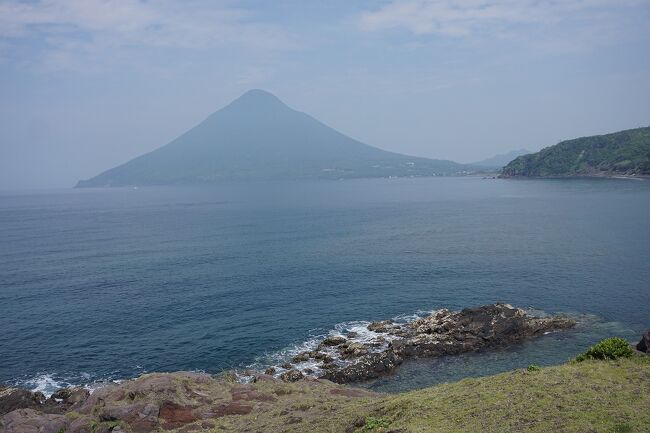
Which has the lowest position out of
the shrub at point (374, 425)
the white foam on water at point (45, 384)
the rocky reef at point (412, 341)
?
the white foam on water at point (45, 384)

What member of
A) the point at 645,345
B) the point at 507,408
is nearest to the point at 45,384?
the point at 507,408

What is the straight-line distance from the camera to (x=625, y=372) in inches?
881

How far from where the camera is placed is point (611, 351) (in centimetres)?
2519

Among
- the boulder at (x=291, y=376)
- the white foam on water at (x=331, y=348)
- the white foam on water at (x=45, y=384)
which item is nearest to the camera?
the white foam on water at (x=45, y=384)

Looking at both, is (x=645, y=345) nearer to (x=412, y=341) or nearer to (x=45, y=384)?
(x=412, y=341)

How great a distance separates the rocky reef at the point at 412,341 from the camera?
39.4m

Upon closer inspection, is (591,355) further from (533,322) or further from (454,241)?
(454,241)

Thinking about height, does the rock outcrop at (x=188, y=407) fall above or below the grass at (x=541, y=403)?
below

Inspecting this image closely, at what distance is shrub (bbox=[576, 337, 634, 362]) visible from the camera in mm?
25062

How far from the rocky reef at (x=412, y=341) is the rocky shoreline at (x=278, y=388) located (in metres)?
0.09

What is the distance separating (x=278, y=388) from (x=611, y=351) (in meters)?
19.3

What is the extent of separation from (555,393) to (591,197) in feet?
488

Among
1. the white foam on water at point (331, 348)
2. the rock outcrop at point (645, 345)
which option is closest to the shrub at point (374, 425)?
the rock outcrop at point (645, 345)

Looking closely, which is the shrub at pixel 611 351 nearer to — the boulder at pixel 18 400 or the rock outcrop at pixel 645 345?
the rock outcrop at pixel 645 345
